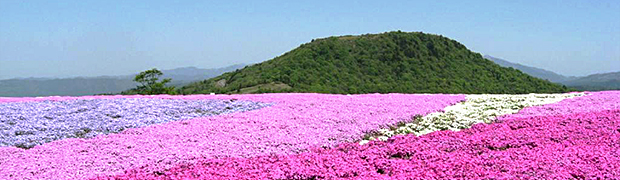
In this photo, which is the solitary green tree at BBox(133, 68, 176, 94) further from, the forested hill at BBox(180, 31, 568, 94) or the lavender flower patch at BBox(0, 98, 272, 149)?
the lavender flower patch at BBox(0, 98, 272, 149)

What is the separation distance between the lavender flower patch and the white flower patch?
733 cm

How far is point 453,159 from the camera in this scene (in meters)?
11.9

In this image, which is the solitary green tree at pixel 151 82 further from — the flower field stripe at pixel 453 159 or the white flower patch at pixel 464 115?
the flower field stripe at pixel 453 159

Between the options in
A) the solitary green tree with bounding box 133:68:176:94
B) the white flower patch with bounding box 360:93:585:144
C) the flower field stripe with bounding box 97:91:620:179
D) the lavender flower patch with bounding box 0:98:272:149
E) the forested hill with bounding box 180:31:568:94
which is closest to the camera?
the flower field stripe with bounding box 97:91:620:179

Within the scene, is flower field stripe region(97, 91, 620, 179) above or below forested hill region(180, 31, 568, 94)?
below

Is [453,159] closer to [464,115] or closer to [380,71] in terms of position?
[464,115]

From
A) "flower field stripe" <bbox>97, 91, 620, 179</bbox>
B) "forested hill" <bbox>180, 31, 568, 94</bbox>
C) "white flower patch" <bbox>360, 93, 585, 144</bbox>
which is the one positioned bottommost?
"flower field stripe" <bbox>97, 91, 620, 179</bbox>

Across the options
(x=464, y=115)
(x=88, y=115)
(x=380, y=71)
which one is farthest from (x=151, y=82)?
(x=380, y=71)

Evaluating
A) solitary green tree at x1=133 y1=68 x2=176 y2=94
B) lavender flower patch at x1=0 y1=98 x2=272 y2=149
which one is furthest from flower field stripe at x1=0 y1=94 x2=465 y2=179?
solitary green tree at x1=133 y1=68 x2=176 y2=94

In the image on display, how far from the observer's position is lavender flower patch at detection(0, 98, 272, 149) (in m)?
15.8

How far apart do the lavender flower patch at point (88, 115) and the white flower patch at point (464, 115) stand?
7330mm

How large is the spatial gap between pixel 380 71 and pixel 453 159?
10683cm

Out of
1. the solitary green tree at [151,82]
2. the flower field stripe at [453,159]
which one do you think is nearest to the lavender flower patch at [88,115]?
the flower field stripe at [453,159]

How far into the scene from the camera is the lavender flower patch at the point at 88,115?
15789 millimetres
